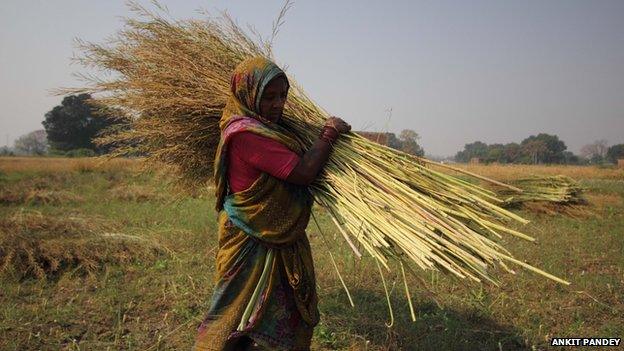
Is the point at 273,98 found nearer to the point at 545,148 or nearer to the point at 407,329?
the point at 407,329

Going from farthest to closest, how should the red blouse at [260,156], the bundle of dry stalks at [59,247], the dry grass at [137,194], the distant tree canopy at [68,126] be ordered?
the distant tree canopy at [68,126], the dry grass at [137,194], the bundle of dry stalks at [59,247], the red blouse at [260,156]

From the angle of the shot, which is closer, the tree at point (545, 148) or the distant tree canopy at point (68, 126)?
the distant tree canopy at point (68, 126)

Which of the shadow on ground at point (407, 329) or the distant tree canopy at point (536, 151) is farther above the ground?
the distant tree canopy at point (536, 151)

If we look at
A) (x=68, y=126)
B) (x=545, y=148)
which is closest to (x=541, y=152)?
(x=545, y=148)

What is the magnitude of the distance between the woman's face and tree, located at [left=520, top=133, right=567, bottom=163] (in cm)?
6159

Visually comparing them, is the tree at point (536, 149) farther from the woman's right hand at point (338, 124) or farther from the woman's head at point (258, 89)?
the woman's head at point (258, 89)

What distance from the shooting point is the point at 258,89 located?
5.99 feet

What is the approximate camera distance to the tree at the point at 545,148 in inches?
2376

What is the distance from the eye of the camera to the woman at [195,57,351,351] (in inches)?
71.4

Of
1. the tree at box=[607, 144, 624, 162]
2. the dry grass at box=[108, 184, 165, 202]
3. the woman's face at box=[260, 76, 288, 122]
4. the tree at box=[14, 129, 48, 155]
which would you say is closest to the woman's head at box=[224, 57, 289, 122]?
the woman's face at box=[260, 76, 288, 122]

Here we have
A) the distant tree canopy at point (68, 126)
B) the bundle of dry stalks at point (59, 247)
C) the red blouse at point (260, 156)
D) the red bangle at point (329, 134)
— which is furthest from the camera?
the distant tree canopy at point (68, 126)

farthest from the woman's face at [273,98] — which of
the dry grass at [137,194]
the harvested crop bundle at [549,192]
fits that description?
the dry grass at [137,194]

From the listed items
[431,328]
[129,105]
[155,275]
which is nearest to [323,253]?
[155,275]

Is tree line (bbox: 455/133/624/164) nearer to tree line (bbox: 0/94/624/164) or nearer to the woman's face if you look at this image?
tree line (bbox: 0/94/624/164)
